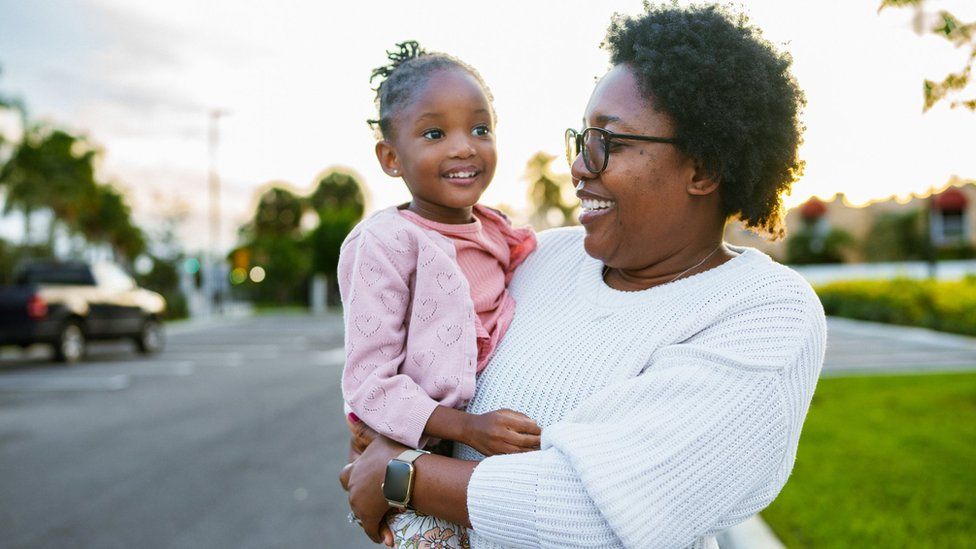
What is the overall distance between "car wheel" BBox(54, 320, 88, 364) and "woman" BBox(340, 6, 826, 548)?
1451 cm

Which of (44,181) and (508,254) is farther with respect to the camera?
(44,181)

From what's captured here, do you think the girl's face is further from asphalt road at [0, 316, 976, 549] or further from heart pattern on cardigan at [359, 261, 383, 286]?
asphalt road at [0, 316, 976, 549]

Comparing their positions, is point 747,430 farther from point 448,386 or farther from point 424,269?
point 424,269

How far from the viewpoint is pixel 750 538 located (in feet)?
15.3

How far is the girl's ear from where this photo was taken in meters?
2.29

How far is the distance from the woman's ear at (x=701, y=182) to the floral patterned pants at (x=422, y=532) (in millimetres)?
933

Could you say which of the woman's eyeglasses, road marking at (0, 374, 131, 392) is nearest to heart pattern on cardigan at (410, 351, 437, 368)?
the woman's eyeglasses

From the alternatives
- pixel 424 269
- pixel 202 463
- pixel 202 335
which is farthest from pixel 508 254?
pixel 202 335

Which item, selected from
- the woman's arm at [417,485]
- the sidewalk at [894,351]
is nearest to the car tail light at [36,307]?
the sidewalk at [894,351]

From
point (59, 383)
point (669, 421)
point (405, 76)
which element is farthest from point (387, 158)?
point (59, 383)

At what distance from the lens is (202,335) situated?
23141 mm

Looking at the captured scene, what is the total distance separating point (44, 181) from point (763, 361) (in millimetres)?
38512

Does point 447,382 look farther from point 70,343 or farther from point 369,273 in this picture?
point 70,343

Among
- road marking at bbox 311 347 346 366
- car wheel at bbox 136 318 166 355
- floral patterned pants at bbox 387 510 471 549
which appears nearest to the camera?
floral patterned pants at bbox 387 510 471 549
